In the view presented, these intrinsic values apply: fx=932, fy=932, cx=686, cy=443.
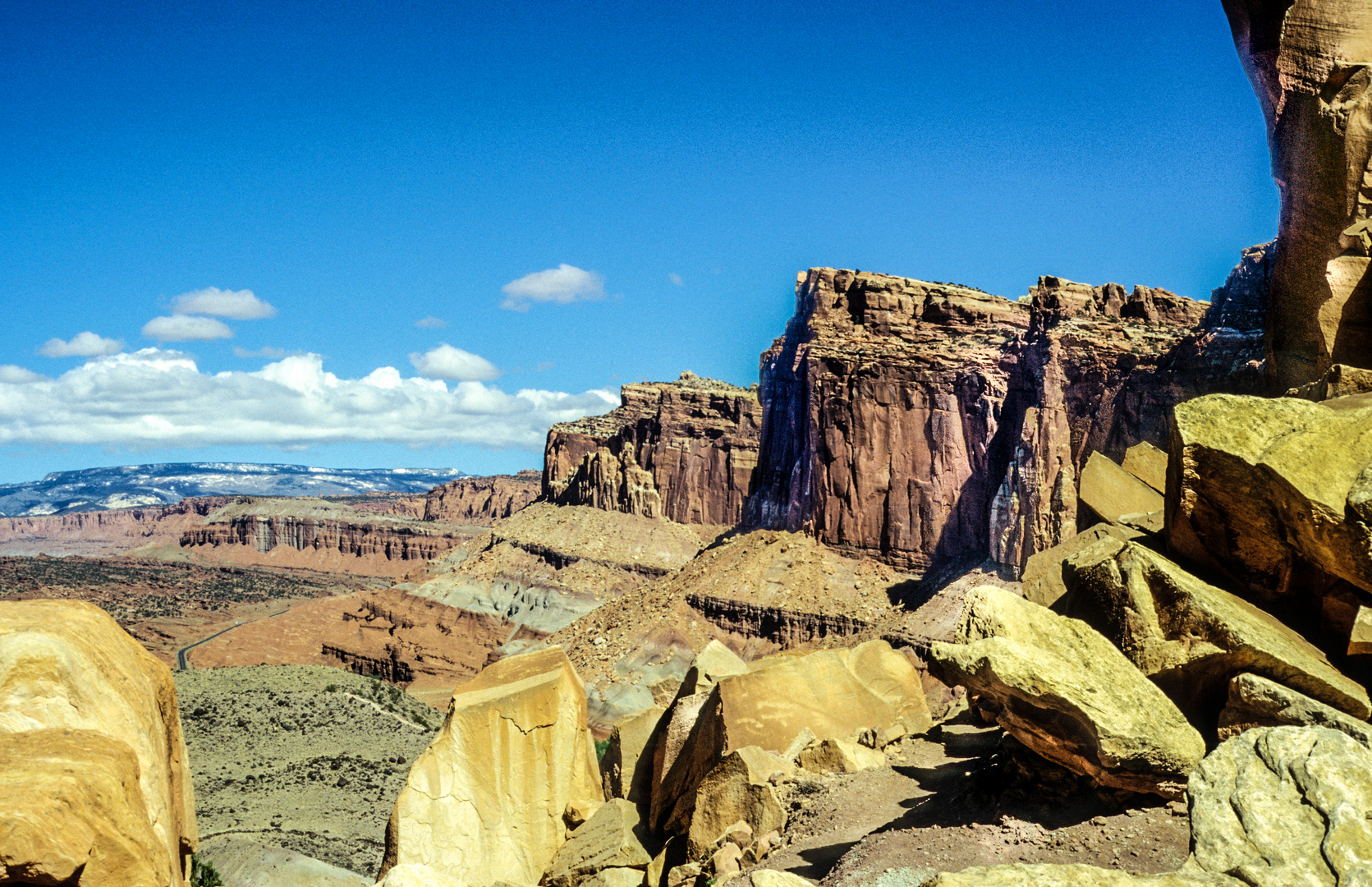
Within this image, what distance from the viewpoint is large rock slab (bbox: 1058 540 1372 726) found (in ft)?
26.8

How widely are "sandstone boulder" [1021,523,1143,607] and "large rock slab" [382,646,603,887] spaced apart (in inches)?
293

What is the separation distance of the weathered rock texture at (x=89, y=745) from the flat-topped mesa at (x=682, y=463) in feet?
338

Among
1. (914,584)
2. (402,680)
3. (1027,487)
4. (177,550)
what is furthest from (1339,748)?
(177,550)

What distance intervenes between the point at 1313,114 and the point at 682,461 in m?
106

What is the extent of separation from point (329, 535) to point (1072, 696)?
17822 cm

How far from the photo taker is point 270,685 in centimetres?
4778

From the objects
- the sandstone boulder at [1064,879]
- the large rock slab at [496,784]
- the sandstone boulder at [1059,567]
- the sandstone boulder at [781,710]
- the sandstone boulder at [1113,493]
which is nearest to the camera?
the sandstone boulder at [1064,879]

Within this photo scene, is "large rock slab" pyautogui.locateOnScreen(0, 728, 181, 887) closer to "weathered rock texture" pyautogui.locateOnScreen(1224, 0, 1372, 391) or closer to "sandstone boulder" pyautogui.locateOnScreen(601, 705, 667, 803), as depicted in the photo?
"sandstone boulder" pyautogui.locateOnScreen(601, 705, 667, 803)

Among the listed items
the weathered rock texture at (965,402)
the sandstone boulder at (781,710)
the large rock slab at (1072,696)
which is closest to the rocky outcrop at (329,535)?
the weathered rock texture at (965,402)

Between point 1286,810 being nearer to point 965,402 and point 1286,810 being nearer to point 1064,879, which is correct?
point 1064,879

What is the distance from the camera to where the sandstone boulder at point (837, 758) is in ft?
44.0

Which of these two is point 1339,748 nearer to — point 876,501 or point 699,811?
point 699,811

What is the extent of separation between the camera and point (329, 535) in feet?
563

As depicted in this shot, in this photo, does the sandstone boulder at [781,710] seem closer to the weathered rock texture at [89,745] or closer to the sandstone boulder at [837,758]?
the sandstone boulder at [837,758]
